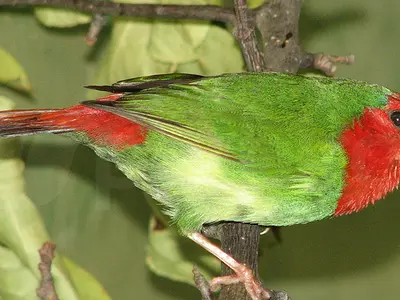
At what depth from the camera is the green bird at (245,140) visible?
5.14 feet

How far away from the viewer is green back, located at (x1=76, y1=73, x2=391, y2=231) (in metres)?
1.56

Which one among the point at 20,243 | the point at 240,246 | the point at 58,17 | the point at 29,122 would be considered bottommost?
the point at 20,243

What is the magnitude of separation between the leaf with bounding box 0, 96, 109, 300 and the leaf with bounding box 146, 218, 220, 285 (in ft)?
0.68

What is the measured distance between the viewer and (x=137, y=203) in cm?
242

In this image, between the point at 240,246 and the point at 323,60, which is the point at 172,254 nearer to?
the point at 240,246

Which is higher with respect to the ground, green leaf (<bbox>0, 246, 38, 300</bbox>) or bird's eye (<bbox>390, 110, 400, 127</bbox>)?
bird's eye (<bbox>390, 110, 400, 127</bbox>)

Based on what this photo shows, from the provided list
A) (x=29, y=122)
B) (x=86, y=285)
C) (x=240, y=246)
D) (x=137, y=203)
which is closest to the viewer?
(x=29, y=122)

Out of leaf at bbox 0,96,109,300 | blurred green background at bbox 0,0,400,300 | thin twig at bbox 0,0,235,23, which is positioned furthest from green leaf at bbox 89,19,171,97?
leaf at bbox 0,96,109,300

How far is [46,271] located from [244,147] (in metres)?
0.51

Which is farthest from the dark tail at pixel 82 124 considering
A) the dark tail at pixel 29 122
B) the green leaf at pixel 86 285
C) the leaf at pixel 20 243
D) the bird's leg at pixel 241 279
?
the green leaf at pixel 86 285

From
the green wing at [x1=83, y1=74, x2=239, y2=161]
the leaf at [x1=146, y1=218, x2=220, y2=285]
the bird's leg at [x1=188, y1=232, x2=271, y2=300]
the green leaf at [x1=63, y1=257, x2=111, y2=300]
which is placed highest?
the green wing at [x1=83, y1=74, x2=239, y2=161]

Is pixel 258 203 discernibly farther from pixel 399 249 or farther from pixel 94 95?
pixel 399 249

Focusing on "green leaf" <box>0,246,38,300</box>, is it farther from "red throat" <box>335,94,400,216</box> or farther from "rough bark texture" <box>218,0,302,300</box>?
"red throat" <box>335,94,400,216</box>

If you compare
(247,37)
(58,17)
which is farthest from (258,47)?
(58,17)
